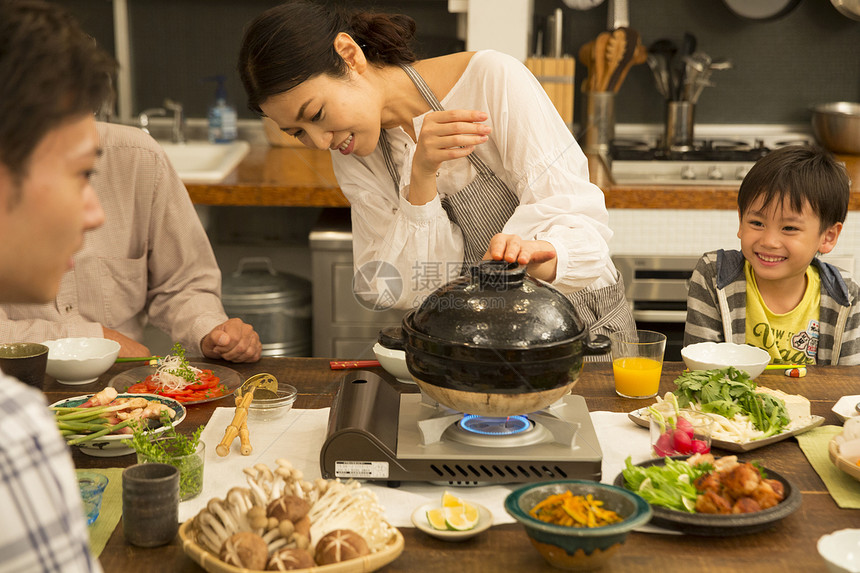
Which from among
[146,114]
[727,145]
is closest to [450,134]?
[727,145]

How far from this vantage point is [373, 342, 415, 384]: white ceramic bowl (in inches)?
69.1

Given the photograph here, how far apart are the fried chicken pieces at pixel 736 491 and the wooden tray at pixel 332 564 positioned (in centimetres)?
41

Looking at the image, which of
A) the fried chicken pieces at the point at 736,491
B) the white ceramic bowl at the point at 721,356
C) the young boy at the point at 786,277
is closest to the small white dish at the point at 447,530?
the fried chicken pieces at the point at 736,491

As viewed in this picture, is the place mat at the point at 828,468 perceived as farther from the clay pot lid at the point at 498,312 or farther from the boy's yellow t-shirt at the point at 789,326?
the boy's yellow t-shirt at the point at 789,326

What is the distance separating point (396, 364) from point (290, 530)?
0.73 meters

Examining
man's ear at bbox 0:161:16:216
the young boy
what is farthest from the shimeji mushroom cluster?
the young boy

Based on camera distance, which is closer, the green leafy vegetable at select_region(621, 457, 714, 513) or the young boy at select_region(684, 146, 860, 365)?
the green leafy vegetable at select_region(621, 457, 714, 513)

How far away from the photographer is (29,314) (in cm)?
221

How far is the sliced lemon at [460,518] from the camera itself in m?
1.14

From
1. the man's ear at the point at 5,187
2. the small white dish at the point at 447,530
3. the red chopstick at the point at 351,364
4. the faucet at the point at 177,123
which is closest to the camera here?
the man's ear at the point at 5,187

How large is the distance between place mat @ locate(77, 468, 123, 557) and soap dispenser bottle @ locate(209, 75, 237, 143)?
269 centimetres

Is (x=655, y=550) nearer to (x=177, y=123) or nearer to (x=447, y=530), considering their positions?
(x=447, y=530)

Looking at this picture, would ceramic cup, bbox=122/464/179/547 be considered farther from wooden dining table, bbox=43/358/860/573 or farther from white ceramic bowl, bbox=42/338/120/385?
white ceramic bowl, bbox=42/338/120/385

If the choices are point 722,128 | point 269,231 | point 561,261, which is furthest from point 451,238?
point 722,128
